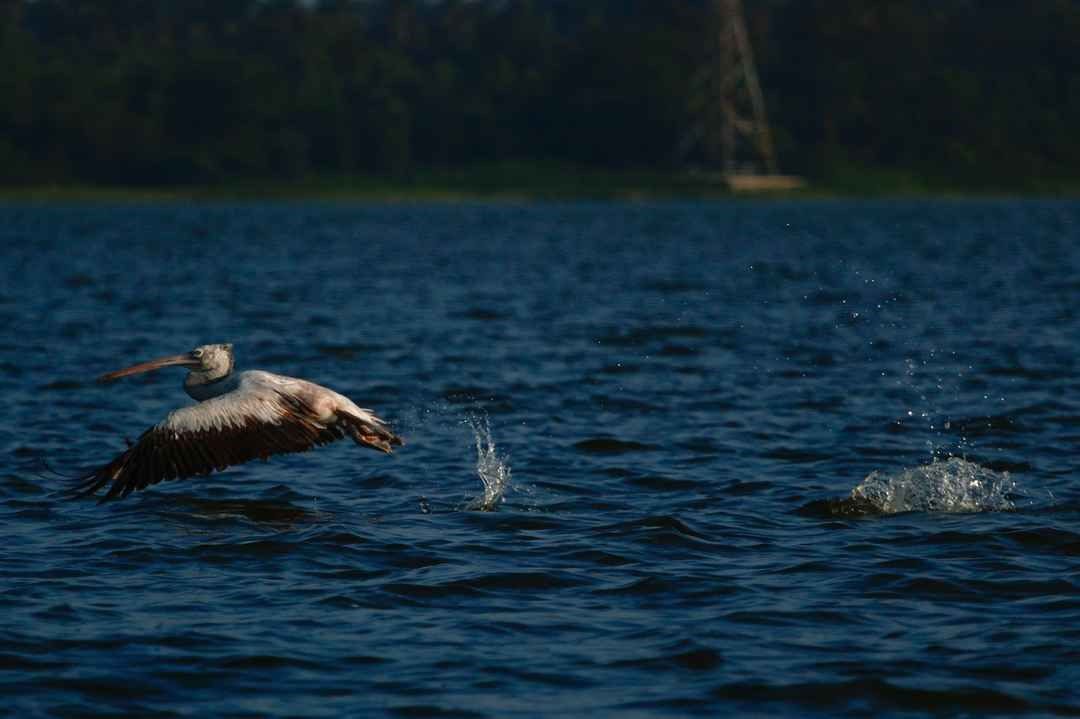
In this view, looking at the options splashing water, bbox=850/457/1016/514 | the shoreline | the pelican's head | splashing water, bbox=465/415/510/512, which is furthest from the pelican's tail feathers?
the shoreline

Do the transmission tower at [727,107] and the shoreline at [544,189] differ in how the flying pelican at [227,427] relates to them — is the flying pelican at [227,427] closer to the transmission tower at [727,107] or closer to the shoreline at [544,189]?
the transmission tower at [727,107]

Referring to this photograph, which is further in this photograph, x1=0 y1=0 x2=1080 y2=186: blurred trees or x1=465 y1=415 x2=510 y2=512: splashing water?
x1=0 y1=0 x2=1080 y2=186: blurred trees

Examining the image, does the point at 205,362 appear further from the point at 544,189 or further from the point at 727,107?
the point at 544,189

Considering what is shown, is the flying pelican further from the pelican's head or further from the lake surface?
the lake surface

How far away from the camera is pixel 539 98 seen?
12638 cm

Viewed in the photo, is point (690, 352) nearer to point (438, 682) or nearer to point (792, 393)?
point (792, 393)

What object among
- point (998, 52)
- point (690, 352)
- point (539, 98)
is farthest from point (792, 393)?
point (998, 52)

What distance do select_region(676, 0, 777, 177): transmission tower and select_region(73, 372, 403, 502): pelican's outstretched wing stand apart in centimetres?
10239

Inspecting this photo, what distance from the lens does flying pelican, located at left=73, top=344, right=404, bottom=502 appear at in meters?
12.0

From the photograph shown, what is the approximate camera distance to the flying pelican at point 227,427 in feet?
39.3

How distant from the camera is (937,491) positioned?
41.1 ft

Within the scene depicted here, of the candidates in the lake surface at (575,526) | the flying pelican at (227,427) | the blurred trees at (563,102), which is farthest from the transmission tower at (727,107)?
the flying pelican at (227,427)

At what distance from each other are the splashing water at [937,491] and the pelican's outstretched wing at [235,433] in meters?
3.44

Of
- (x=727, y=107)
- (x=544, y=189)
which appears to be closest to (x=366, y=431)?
(x=727, y=107)
